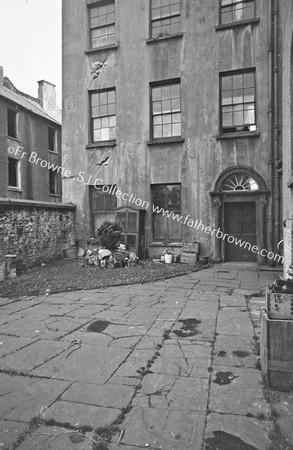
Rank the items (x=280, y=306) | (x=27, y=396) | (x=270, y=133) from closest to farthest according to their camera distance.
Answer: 1. (x=27, y=396)
2. (x=280, y=306)
3. (x=270, y=133)

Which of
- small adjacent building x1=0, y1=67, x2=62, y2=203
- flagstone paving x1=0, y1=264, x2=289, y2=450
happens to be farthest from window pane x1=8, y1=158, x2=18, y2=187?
→ flagstone paving x1=0, y1=264, x2=289, y2=450

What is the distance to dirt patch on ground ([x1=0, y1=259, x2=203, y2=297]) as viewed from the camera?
7.65 meters

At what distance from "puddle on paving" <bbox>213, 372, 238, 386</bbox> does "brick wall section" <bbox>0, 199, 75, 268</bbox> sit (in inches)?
301

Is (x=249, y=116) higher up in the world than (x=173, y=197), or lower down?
higher up

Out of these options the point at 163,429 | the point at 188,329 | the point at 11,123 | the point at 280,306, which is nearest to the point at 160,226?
the point at 188,329

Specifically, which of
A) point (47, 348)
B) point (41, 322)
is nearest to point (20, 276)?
point (41, 322)

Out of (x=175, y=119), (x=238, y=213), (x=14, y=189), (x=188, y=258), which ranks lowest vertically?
(x=188, y=258)

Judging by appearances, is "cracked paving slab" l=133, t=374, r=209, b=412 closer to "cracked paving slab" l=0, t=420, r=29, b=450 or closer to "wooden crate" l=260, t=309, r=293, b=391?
"wooden crate" l=260, t=309, r=293, b=391

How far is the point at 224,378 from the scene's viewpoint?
320 cm

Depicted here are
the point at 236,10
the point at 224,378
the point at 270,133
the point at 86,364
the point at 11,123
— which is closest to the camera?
the point at 224,378

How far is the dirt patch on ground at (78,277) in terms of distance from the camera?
7.65 m

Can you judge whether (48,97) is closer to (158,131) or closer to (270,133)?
(158,131)

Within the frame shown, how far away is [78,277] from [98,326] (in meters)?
4.00

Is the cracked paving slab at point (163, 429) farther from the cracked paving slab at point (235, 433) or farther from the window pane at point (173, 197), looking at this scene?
the window pane at point (173, 197)
